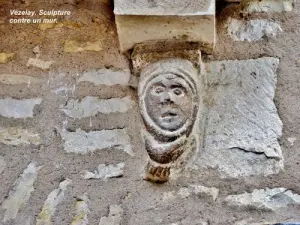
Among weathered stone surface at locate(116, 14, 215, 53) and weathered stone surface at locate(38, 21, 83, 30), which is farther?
weathered stone surface at locate(38, 21, 83, 30)

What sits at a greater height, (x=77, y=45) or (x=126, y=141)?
(x=77, y=45)

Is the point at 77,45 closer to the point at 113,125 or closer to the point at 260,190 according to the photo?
the point at 113,125

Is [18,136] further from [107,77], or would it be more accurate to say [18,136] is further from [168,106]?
[168,106]

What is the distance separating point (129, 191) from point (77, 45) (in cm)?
45

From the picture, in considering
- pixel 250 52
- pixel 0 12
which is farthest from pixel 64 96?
pixel 250 52

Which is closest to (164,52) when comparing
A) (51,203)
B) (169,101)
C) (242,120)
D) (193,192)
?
(169,101)

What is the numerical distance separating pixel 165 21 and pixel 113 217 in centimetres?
52

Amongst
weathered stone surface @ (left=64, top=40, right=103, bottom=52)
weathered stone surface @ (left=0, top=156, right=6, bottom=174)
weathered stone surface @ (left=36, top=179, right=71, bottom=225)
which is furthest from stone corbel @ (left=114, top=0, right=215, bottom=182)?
weathered stone surface @ (left=0, top=156, right=6, bottom=174)

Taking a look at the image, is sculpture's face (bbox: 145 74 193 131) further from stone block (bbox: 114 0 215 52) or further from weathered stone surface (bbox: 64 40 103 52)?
weathered stone surface (bbox: 64 40 103 52)

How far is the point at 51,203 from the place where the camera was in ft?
6.28

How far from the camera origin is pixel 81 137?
1.99 m

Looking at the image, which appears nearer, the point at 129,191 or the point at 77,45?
the point at 129,191

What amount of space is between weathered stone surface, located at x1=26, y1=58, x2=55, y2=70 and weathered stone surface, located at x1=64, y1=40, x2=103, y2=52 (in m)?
0.06

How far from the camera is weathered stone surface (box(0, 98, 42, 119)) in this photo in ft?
6.63
